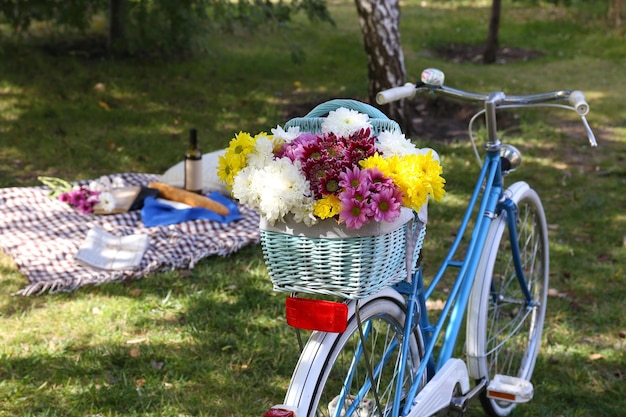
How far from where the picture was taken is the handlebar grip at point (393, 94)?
8.63ft

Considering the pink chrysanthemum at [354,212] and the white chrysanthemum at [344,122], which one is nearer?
the pink chrysanthemum at [354,212]

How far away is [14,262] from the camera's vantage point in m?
4.71

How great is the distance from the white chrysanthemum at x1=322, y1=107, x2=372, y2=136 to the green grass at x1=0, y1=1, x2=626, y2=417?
5.35 feet

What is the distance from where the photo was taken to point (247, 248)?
510cm

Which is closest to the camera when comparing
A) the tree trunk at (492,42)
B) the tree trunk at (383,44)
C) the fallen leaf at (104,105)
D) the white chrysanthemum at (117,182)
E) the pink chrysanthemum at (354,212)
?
the pink chrysanthemum at (354,212)

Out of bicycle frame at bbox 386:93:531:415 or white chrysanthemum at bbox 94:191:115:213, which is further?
white chrysanthemum at bbox 94:191:115:213

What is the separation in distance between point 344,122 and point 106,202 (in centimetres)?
357

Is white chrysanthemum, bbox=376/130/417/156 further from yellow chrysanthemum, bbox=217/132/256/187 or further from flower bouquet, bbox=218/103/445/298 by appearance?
yellow chrysanthemum, bbox=217/132/256/187

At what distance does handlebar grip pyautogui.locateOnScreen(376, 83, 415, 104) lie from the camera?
8.63 feet

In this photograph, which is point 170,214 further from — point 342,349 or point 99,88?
point 99,88

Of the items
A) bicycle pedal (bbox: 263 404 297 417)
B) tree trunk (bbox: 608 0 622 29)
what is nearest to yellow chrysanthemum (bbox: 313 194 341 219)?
bicycle pedal (bbox: 263 404 297 417)

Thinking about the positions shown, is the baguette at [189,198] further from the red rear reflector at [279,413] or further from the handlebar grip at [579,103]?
the red rear reflector at [279,413]

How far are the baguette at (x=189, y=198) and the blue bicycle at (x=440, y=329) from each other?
6.93 ft

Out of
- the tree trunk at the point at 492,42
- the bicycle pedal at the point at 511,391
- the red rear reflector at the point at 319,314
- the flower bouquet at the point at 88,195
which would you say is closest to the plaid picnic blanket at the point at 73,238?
the flower bouquet at the point at 88,195
